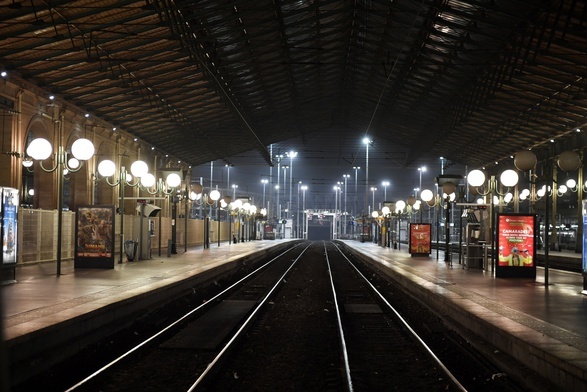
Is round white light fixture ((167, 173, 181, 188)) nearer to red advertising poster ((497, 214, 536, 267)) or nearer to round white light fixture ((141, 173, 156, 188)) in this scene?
round white light fixture ((141, 173, 156, 188))

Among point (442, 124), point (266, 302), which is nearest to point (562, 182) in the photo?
point (442, 124)

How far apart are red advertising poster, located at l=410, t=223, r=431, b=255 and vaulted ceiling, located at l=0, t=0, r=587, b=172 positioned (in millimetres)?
6643

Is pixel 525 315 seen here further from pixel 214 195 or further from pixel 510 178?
pixel 214 195

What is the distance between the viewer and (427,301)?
16.6 m

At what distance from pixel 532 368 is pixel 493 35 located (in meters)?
20.4

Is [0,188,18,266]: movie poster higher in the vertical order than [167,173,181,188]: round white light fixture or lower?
lower

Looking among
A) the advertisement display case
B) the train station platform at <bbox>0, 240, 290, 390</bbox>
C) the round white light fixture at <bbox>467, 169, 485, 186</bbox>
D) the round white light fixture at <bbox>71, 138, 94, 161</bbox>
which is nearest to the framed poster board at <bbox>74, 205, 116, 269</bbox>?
the train station platform at <bbox>0, 240, 290, 390</bbox>

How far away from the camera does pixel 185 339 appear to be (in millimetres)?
11133

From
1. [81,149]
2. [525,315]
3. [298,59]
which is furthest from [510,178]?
[298,59]

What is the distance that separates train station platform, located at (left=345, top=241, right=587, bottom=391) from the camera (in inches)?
304

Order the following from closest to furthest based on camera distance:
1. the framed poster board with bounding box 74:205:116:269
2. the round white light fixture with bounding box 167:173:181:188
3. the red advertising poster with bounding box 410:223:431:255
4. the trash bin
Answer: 1. the framed poster board with bounding box 74:205:116:269
2. the trash bin
3. the round white light fixture with bounding box 167:173:181:188
4. the red advertising poster with bounding box 410:223:431:255

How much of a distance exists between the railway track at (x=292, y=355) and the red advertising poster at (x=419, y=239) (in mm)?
19177

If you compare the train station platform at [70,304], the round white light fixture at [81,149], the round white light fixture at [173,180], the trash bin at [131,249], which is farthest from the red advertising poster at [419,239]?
the round white light fixture at [81,149]

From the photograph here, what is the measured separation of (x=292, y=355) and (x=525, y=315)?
174 inches
